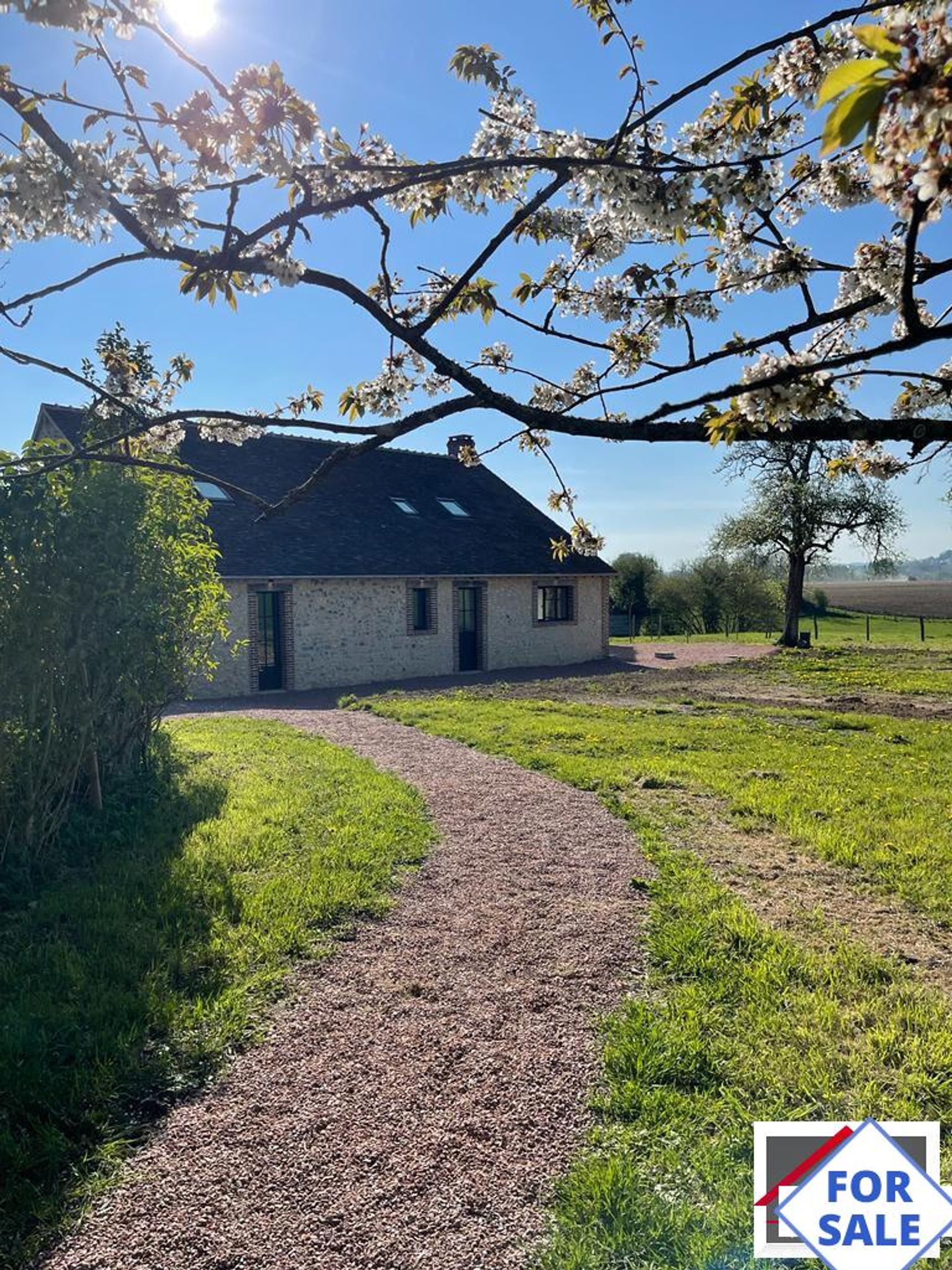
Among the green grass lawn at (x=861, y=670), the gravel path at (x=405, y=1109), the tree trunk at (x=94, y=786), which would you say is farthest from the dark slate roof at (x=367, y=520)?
the gravel path at (x=405, y=1109)

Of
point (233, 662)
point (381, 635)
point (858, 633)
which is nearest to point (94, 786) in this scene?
point (233, 662)

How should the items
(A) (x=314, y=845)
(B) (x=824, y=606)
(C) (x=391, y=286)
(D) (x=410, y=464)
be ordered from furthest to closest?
(B) (x=824, y=606) → (D) (x=410, y=464) → (A) (x=314, y=845) → (C) (x=391, y=286)

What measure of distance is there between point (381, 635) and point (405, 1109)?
15.0m

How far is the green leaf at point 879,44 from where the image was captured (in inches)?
44.3

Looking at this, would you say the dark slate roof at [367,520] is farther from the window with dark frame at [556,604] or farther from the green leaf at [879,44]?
the green leaf at [879,44]

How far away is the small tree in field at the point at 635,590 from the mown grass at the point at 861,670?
39.6 feet

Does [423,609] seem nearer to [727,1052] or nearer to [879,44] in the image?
[727,1052]

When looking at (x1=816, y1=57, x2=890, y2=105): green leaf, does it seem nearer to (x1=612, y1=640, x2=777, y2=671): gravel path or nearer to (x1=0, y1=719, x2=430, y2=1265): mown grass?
(x1=0, y1=719, x2=430, y2=1265): mown grass

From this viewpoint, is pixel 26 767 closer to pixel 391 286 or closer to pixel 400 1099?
pixel 400 1099

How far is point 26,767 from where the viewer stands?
4.95 m

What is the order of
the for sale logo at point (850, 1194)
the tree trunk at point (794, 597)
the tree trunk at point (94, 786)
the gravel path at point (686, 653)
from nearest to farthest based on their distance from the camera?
the for sale logo at point (850, 1194), the tree trunk at point (94, 786), the gravel path at point (686, 653), the tree trunk at point (794, 597)

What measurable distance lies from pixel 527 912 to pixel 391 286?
3534 mm

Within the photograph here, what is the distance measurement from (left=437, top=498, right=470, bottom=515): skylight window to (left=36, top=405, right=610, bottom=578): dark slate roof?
18 centimetres

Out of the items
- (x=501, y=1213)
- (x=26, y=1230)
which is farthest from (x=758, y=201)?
(x=26, y=1230)
